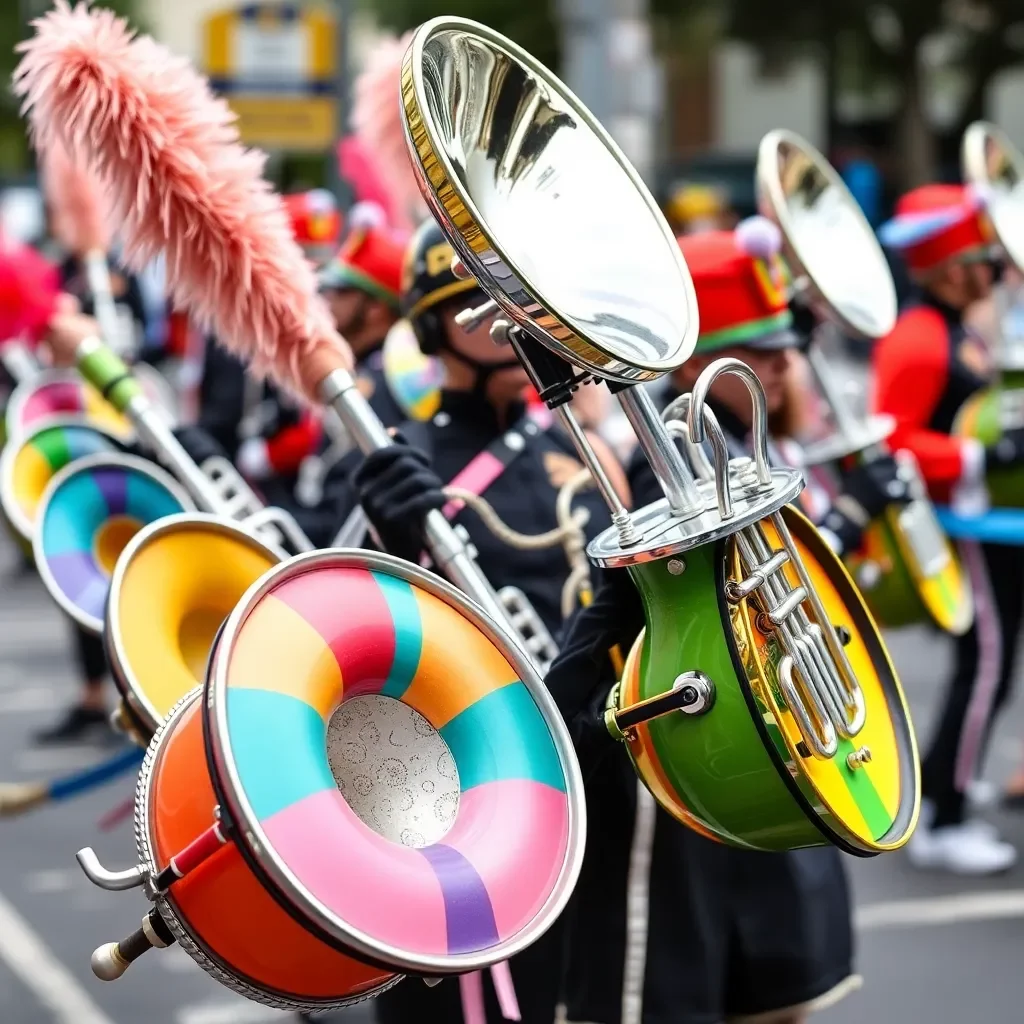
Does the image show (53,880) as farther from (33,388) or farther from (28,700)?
(28,700)

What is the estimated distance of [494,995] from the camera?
254 centimetres

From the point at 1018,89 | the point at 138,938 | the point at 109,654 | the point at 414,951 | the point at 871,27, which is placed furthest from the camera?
the point at 1018,89

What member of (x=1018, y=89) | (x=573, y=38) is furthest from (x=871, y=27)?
(x=573, y=38)

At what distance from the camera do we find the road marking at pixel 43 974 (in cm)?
393

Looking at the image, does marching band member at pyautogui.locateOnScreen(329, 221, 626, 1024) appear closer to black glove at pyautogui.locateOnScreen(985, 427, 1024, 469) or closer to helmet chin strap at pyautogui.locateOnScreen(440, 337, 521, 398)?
helmet chin strap at pyautogui.locateOnScreen(440, 337, 521, 398)

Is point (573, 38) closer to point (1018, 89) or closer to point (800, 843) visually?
point (800, 843)

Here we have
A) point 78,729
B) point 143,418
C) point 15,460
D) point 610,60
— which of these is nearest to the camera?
point 143,418

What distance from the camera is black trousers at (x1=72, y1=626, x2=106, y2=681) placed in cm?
621

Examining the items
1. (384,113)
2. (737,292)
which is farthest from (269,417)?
(737,292)

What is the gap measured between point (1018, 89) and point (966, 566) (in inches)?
946

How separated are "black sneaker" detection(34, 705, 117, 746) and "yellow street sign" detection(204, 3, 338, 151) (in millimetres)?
3886

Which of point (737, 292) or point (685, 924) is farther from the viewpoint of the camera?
point (737, 292)

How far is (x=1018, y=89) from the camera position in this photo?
27.0m

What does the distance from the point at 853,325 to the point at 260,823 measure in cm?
205
